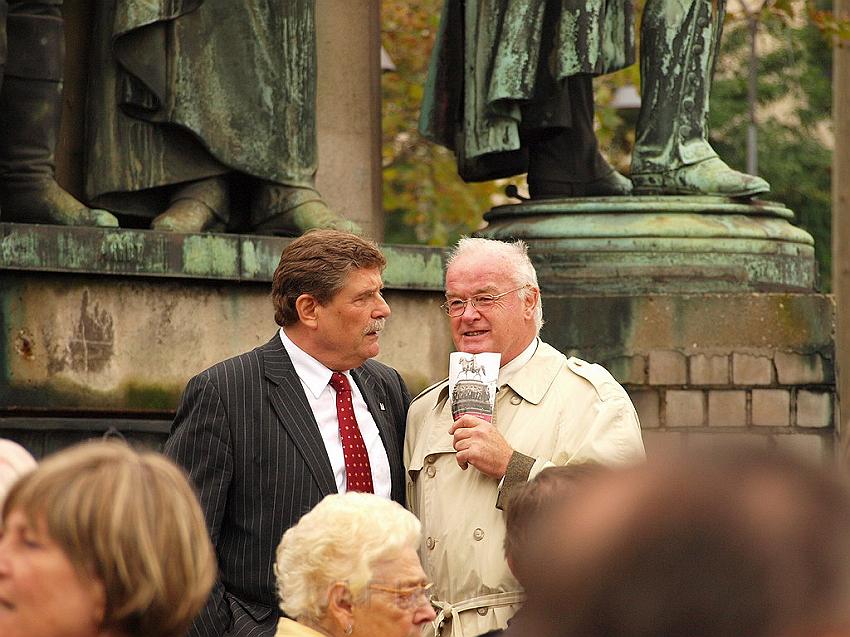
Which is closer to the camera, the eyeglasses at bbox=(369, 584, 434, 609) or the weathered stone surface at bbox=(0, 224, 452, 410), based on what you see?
the eyeglasses at bbox=(369, 584, 434, 609)

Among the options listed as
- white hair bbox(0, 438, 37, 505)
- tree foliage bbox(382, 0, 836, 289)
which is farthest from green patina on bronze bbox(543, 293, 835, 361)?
tree foliage bbox(382, 0, 836, 289)

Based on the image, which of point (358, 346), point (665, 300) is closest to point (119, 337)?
point (358, 346)

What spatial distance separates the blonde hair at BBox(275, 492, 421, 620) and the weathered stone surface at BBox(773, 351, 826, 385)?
16.5 feet

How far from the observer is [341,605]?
3.42 metres

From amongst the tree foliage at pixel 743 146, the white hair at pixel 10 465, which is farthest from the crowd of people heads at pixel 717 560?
the tree foliage at pixel 743 146

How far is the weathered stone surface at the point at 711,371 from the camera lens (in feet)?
26.8

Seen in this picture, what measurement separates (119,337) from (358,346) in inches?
71.5

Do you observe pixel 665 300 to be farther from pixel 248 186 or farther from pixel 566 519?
pixel 566 519

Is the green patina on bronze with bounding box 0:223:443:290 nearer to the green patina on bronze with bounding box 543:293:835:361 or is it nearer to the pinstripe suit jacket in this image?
the green patina on bronze with bounding box 543:293:835:361

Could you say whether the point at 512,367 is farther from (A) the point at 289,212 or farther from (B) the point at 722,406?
(B) the point at 722,406

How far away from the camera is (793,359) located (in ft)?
26.9

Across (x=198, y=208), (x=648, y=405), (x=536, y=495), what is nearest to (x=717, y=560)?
(x=536, y=495)

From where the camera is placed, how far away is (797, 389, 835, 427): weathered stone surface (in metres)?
8.28

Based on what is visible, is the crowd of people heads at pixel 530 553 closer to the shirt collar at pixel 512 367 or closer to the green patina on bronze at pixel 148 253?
the shirt collar at pixel 512 367
